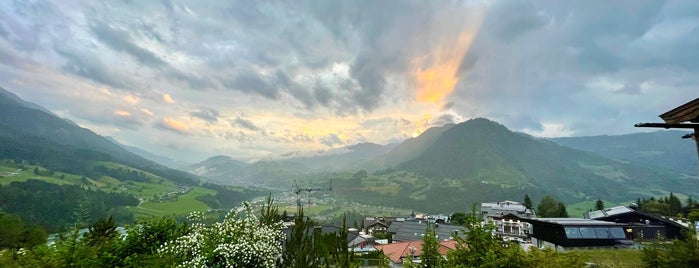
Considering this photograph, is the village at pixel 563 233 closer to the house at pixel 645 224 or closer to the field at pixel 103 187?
the house at pixel 645 224

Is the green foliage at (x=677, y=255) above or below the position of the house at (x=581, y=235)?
above

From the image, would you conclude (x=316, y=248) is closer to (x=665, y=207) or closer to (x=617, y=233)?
(x=617, y=233)

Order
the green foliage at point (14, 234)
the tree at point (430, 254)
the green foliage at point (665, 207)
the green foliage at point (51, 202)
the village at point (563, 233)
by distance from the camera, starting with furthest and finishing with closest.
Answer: the green foliage at point (51, 202) < the green foliage at point (665, 207) < the green foliage at point (14, 234) < the village at point (563, 233) < the tree at point (430, 254)

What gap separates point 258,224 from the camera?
41.1ft

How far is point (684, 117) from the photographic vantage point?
7.27 metres

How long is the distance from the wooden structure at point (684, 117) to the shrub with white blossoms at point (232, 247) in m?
11.3

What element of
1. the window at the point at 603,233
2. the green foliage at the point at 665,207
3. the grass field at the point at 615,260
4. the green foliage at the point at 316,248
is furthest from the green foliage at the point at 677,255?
the green foliage at the point at 665,207

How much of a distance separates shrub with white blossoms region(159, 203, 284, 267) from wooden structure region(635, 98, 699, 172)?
37.0 ft

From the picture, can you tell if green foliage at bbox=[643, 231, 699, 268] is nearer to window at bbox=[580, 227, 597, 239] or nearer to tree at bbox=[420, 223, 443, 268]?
tree at bbox=[420, 223, 443, 268]

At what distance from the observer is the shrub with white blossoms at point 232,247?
447 inches

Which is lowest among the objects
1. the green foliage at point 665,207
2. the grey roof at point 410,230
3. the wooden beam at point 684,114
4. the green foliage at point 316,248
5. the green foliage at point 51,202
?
the green foliage at point 51,202

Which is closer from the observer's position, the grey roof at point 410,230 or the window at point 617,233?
the window at point 617,233

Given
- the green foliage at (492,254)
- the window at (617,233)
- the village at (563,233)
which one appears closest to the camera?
the green foliage at (492,254)

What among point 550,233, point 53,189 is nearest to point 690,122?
point 550,233
